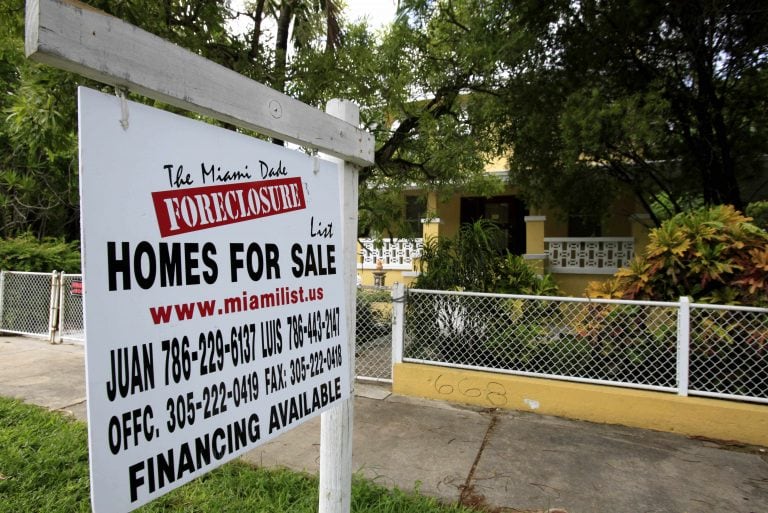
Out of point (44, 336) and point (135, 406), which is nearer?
point (135, 406)

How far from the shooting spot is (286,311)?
5.11 ft

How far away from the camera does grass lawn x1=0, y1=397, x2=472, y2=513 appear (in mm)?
2662

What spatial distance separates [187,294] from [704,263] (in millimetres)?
4441

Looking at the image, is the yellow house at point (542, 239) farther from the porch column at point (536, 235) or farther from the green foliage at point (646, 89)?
the green foliage at point (646, 89)

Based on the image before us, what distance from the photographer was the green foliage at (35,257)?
8.38 metres

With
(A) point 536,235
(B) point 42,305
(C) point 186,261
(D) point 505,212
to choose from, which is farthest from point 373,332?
(D) point 505,212

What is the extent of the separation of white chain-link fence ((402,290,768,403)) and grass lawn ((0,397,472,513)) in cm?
209

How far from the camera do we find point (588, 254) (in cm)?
988

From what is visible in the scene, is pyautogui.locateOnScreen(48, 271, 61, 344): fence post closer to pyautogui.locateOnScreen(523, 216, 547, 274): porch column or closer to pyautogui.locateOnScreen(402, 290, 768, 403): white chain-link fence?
pyautogui.locateOnScreen(402, 290, 768, 403): white chain-link fence

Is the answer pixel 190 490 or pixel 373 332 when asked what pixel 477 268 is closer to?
pixel 373 332

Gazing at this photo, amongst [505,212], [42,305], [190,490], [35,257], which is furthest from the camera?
[505,212]

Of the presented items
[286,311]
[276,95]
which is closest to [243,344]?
[286,311]

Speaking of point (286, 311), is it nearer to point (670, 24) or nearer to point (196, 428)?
point (196, 428)

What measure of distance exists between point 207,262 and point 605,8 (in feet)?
20.7
